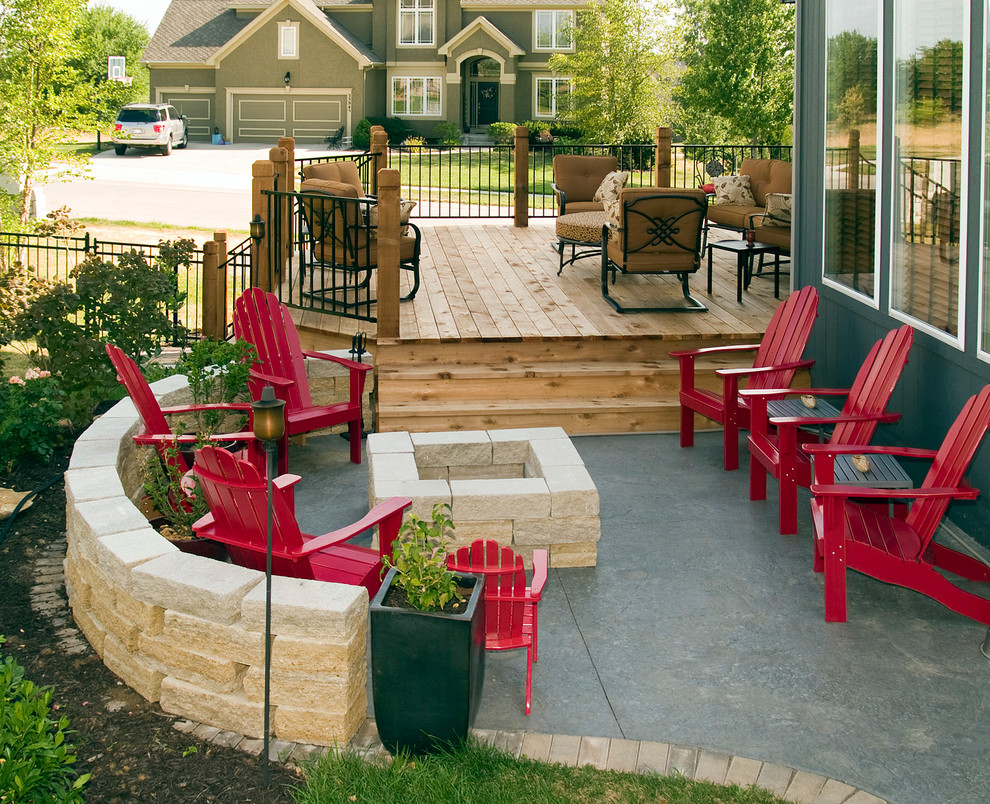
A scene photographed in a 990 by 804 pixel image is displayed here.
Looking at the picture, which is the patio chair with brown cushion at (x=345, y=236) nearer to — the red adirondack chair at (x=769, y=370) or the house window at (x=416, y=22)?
the red adirondack chair at (x=769, y=370)

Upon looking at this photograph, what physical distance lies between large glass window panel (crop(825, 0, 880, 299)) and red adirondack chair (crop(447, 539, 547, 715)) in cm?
358

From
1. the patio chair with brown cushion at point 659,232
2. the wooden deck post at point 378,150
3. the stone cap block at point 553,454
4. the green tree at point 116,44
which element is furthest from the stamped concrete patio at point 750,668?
the green tree at point 116,44

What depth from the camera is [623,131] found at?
2650 cm

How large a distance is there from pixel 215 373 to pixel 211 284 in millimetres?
3805

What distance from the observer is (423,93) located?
125ft

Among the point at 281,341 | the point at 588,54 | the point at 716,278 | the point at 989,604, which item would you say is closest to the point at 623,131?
the point at 588,54

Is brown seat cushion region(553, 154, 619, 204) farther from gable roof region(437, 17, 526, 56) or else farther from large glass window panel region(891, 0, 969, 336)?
gable roof region(437, 17, 526, 56)

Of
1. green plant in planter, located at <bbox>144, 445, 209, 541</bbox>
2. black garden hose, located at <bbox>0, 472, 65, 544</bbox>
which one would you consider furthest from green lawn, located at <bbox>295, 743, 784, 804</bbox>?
black garden hose, located at <bbox>0, 472, 65, 544</bbox>

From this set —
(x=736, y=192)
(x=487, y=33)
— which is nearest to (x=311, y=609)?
(x=736, y=192)

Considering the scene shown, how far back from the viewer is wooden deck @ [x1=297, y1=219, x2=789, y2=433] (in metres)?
7.26

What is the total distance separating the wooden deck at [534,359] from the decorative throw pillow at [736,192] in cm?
292

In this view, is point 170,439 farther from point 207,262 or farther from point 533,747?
point 207,262

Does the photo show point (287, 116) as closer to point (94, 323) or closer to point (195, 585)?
point (94, 323)

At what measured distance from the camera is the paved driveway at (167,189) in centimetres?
2231
